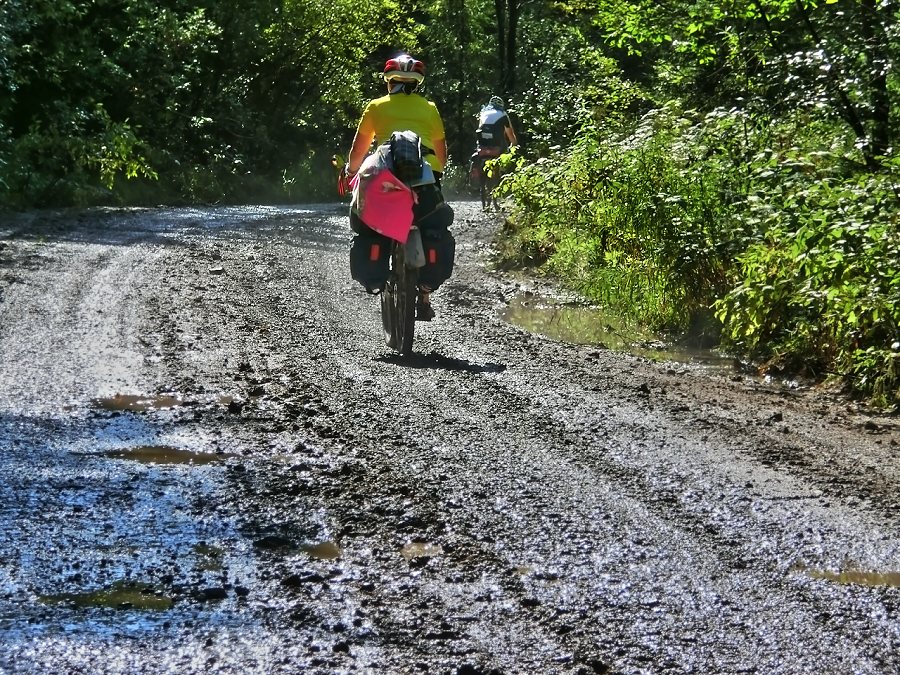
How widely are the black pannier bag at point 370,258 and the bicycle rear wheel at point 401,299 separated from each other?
103 mm

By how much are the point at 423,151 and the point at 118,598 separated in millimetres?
5726

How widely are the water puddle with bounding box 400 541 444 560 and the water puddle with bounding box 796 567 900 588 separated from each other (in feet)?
4.44

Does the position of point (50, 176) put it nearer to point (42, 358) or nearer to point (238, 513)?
point (42, 358)

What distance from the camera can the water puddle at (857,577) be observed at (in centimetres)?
456

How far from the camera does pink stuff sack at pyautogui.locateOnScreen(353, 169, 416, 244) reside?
8.99m

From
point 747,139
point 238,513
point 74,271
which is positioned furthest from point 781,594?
point 74,271

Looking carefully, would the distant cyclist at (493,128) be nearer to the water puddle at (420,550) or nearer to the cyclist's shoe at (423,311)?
the cyclist's shoe at (423,311)

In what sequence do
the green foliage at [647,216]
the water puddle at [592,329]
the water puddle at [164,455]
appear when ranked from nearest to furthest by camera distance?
the water puddle at [164,455], the water puddle at [592,329], the green foliage at [647,216]

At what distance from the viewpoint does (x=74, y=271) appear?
13250 mm

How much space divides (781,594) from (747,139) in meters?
6.84

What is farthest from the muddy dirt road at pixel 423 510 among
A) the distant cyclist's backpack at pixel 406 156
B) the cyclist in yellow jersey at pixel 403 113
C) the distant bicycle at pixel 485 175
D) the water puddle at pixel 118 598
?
the distant bicycle at pixel 485 175

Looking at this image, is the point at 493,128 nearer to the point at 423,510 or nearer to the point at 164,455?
the point at 164,455

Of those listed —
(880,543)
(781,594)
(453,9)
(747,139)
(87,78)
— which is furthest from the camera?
(453,9)

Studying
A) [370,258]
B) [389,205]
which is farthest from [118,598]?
[370,258]
